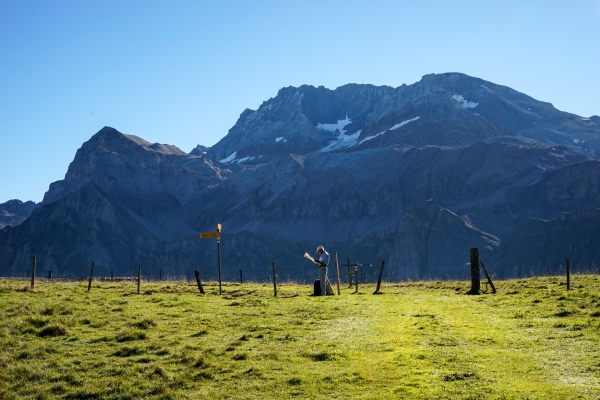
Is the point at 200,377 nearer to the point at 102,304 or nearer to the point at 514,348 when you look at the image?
the point at 514,348

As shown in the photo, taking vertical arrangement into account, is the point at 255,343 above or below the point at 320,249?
below

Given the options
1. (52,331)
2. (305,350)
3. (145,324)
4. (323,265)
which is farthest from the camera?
(323,265)

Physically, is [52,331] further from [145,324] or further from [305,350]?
[305,350]

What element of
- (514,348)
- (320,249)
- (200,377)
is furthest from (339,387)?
(320,249)

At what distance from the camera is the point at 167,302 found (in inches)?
1237

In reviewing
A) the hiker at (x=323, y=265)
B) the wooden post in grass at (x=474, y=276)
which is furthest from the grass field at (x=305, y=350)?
the wooden post in grass at (x=474, y=276)

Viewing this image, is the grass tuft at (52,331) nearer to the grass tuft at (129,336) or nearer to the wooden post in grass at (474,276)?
the grass tuft at (129,336)

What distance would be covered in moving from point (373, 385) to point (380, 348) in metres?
3.77

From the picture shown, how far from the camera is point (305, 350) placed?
1855 centimetres

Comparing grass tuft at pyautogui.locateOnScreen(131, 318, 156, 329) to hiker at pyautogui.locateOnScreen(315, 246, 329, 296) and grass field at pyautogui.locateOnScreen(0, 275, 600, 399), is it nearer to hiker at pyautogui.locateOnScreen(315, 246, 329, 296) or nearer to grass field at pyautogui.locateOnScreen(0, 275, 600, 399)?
grass field at pyautogui.locateOnScreen(0, 275, 600, 399)

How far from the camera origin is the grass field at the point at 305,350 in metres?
14.6

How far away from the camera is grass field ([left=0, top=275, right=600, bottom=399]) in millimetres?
14586

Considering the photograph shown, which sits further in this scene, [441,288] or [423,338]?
[441,288]

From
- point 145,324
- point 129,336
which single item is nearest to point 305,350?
point 129,336
